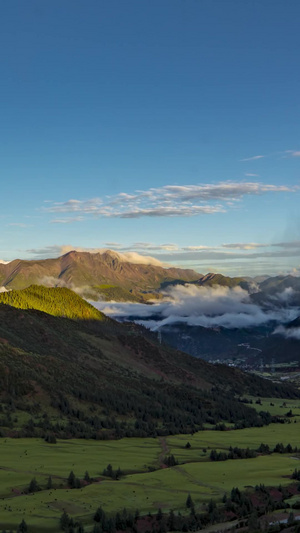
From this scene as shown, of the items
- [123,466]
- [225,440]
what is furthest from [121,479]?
[225,440]

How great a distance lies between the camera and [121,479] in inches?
4053

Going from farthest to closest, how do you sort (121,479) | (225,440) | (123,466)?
(225,440)
(123,466)
(121,479)

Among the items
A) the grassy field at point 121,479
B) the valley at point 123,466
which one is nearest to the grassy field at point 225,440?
the valley at point 123,466

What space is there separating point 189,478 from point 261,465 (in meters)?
23.3

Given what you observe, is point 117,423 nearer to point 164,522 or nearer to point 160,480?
point 160,480

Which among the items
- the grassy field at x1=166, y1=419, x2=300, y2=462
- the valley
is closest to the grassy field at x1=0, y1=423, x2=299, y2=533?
the valley

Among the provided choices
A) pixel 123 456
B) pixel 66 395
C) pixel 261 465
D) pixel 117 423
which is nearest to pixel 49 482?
pixel 123 456

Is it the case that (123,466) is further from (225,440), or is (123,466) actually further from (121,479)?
(225,440)

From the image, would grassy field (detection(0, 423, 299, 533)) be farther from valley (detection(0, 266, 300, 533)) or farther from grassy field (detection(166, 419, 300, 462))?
grassy field (detection(166, 419, 300, 462))

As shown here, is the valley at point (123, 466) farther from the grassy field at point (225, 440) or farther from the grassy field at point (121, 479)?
the grassy field at point (225, 440)

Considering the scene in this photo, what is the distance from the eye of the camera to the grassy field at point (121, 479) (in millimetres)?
82000

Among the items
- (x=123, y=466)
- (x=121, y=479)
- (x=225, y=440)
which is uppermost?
(x=121, y=479)

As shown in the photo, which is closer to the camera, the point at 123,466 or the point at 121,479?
the point at 121,479

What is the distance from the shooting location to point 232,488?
96812mm
